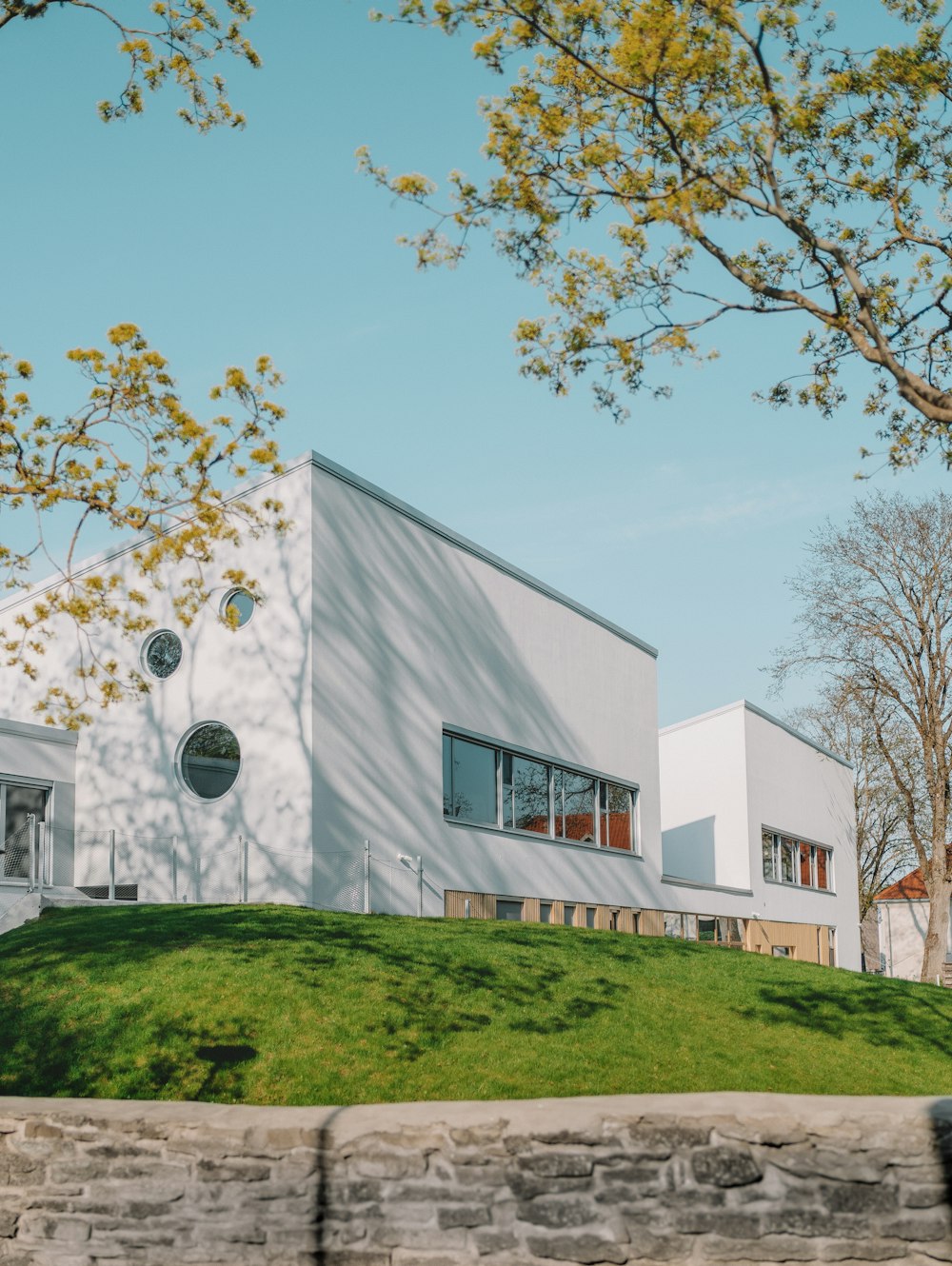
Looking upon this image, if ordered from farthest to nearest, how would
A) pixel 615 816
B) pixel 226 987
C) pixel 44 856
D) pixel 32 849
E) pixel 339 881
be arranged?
1. pixel 615 816
2. pixel 44 856
3. pixel 32 849
4. pixel 339 881
5. pixel 226 987

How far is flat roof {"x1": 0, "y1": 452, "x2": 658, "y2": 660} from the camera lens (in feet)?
66.2

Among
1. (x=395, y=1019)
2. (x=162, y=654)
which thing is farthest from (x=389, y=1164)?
(x=162, y=654)

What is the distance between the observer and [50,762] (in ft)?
73.0

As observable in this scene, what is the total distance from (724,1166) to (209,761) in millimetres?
15815

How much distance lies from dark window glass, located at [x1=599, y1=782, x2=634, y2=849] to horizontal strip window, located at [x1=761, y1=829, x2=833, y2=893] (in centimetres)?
909

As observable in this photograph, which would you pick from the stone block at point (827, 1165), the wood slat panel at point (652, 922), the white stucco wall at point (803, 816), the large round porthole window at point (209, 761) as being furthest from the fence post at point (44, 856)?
the white stucco wall at point (803, 816)

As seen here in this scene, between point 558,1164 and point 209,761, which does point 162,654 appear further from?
point 558,1164

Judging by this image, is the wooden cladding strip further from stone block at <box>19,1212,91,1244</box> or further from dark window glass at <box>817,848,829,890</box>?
stone block at <box>19,1212,91,1244</box>

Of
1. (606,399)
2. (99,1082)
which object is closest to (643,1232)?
(99,1082)

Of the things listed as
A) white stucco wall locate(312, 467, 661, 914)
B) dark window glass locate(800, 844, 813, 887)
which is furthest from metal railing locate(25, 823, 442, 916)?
dark window glass locate(800, 844, 813, 887)

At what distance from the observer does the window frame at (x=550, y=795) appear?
23.0 meters

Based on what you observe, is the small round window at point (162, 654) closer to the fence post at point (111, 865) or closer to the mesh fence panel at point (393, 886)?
the fence post at point (111, 865)

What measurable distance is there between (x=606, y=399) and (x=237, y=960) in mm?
6826

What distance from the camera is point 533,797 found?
84.2 feet
